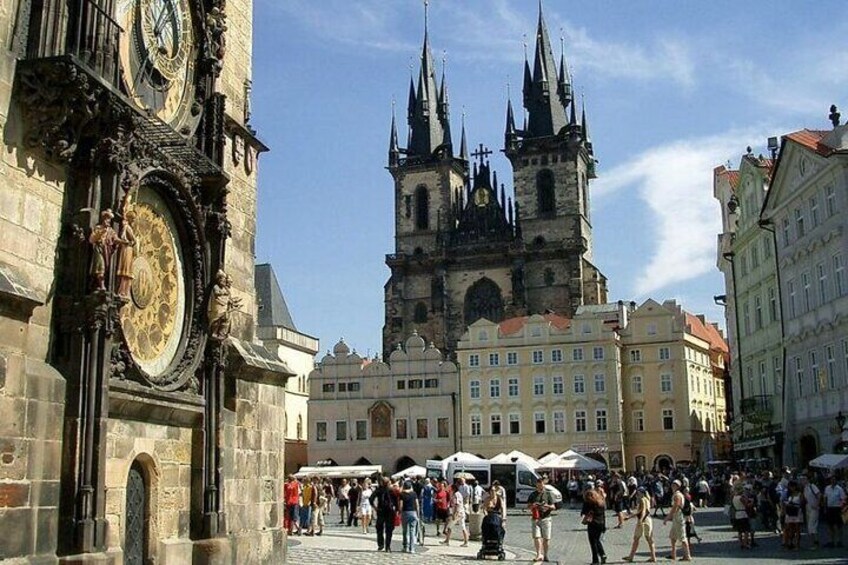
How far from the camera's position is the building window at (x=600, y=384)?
61.0 m

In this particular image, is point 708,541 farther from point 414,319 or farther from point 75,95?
point 414,319

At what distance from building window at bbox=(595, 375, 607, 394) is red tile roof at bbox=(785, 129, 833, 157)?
27948 millimetres

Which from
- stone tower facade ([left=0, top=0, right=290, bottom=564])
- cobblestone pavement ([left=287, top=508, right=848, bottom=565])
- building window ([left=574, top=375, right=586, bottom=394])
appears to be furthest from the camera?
building window ([left=574, top=375, right=586, bottom=394])

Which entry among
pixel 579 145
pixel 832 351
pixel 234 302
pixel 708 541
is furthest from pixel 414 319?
pixel 234 302

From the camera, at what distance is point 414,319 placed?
81.1m

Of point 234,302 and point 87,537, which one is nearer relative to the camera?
point 87,537

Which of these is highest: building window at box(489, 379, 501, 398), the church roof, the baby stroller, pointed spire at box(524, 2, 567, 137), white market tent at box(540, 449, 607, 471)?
pointed spire at box(524, 2, 567, 137)

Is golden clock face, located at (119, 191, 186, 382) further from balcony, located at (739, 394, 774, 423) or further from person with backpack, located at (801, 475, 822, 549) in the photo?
balcony, located at (739, 394, 774, 423)

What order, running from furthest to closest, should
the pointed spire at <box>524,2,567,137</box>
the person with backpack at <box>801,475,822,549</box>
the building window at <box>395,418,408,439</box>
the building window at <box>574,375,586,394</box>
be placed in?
the pointed spire at <box>524,2,567,137</box> < the building window at <box>395,418,408,439</box> < the building window at <box>574,375,586,394</box> < the person with backpack at <box>801,475,822,549</box>

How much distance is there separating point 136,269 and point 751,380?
33.7m

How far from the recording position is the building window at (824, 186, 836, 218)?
1169 inches

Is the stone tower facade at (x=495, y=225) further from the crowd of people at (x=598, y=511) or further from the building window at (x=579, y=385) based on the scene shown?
the crowd of people at (x=598, y=511)

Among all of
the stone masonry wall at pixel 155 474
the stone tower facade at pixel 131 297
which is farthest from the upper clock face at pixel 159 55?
the stone masonry wall at pixel 155 474

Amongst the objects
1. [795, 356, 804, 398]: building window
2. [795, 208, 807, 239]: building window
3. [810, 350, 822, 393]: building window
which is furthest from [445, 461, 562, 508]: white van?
[795, 208, 807, 239]: building window
